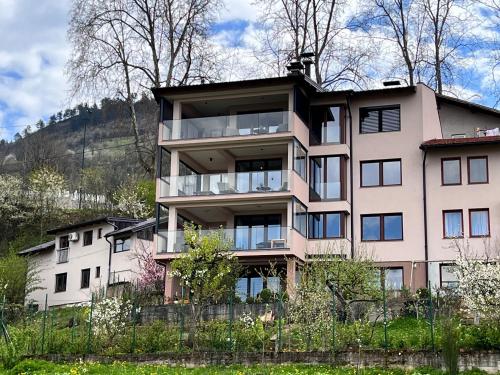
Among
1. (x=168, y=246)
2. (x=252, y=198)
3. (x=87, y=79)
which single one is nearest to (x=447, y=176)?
(x=252, y=198)

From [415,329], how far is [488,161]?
15064mm

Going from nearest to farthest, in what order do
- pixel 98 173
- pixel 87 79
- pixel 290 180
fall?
pixel 290 180 → pixel 87 79 → pixel 98 173

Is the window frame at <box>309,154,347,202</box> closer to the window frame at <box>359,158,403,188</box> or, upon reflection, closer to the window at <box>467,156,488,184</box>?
the window frame at <box>359,158,403,188</box>

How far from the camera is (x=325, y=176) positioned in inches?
1736

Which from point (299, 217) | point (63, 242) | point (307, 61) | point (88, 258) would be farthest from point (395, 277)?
point (63, 242)

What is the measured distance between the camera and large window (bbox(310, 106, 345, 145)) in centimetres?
4428

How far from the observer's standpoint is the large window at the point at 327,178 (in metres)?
43.5

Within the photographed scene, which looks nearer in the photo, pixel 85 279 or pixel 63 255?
pixel 85 279

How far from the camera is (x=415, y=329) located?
2909cm

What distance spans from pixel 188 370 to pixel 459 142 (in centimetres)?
2063

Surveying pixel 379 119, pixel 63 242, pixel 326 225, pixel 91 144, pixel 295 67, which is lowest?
pixel 326 225

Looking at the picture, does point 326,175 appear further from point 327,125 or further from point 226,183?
point 226,183

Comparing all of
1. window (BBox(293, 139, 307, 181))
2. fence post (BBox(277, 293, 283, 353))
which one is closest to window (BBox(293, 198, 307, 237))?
window (BBox(293, 139, 307, 181))

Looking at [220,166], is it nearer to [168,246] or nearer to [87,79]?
[168,246]
